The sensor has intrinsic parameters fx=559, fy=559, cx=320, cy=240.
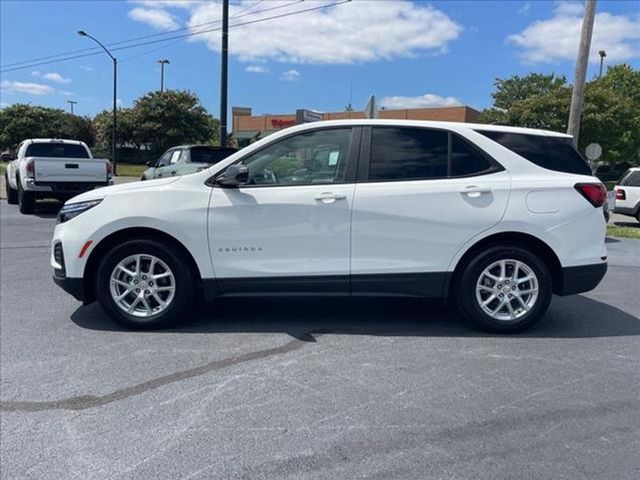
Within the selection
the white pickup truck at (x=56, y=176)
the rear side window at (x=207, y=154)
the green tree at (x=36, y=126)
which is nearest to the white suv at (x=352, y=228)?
the white pickup truck at (x=56, y=176)

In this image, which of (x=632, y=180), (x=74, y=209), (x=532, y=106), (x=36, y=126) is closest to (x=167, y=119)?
(x=36, y=126)

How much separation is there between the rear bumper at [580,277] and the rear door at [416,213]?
0.82 metres

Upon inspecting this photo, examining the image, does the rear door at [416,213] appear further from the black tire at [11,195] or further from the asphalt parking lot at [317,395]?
the black tire at [11,195]

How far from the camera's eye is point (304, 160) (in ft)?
15.9

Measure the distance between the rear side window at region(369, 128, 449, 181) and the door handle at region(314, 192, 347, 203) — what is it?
31 centimetres

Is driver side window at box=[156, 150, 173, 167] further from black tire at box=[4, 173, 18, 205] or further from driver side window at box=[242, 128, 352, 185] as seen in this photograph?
driver side window at box=[242, 128, 352, 185]

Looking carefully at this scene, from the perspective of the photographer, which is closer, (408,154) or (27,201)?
(408,154)

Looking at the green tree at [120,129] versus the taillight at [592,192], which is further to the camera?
the green tree at [120,129]

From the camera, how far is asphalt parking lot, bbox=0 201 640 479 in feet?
9.39

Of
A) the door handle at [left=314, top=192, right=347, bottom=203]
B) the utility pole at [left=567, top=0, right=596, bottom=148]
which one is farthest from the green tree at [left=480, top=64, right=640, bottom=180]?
the door handle at [left=314, top=192, right=347, bottom=203]

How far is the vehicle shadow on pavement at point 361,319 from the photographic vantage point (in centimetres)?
495

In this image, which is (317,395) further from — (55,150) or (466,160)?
(55,150)

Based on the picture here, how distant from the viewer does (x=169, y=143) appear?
47500 millimetres

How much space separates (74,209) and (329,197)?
7.36 ft
